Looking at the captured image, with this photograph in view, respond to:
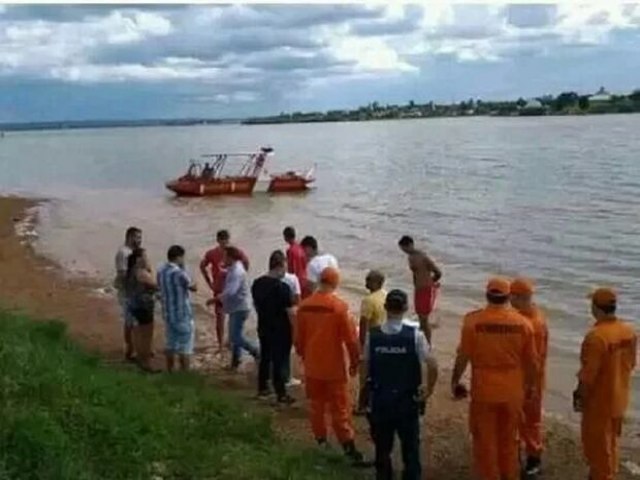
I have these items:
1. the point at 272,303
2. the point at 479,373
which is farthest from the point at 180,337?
the point at 479,373

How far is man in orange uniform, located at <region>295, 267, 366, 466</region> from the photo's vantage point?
8.71m

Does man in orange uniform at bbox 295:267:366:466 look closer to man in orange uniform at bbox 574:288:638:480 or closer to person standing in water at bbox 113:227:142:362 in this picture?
man in orange uniform at bbox 574:288:638:480

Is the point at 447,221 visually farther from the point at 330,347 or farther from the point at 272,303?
the point at 330,347

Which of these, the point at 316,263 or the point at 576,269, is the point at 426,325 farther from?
the point at 576,269

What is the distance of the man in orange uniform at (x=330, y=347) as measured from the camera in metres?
8.71

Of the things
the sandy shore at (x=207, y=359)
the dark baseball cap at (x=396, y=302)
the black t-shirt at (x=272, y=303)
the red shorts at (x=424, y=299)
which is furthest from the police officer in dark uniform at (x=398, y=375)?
the red shorts at (x=424, y=299)

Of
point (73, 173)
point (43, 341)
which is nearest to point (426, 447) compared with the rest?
point (43, 341)

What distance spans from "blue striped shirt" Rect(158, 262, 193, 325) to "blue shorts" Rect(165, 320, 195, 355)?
0.06 meters

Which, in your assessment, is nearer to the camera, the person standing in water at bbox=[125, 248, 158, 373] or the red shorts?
the person standing in water at bbox=[125, 248, 158, 373]

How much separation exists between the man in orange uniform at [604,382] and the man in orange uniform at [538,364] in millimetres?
434

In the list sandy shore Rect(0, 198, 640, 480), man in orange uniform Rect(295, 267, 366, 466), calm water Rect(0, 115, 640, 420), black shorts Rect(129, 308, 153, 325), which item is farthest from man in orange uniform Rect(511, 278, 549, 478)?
black shorts Rect(129, 308, 153, 325)

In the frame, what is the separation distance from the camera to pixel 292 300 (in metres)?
10.7

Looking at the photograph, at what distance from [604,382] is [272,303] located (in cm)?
403

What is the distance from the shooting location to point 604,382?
7.82m
